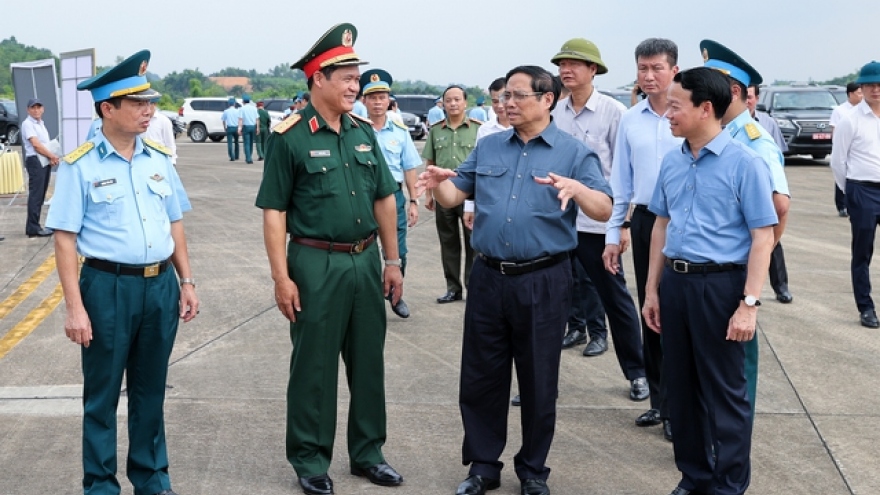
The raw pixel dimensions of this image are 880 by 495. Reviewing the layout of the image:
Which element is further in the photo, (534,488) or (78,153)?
(534,488)

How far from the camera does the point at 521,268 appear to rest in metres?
5.12

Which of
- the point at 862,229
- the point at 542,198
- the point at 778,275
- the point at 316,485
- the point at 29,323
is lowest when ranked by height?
the point at 29,323

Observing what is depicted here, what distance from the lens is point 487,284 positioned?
205 inches

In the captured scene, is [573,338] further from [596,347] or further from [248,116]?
[248,116]

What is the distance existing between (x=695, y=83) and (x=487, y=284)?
1327 millimetres

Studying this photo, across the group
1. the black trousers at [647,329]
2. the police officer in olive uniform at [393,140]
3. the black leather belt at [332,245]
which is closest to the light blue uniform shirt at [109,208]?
the black leather belt at [332,245]

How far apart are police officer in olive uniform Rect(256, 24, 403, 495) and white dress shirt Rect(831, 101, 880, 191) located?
4.87 m

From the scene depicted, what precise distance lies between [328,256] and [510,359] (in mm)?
1005

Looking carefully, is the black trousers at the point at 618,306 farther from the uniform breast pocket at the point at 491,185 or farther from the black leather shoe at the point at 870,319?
the black leather shoe at the point at 870,319

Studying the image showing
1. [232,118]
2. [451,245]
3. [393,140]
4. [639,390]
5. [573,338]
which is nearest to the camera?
[639,390]

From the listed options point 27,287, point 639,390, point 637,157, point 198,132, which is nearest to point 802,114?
point 27,287

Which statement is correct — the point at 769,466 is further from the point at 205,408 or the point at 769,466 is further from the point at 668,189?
the point at 205,408

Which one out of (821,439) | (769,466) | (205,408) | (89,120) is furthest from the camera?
(89,120)

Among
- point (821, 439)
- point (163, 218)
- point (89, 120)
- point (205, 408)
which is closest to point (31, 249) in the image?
point (89, 120)
